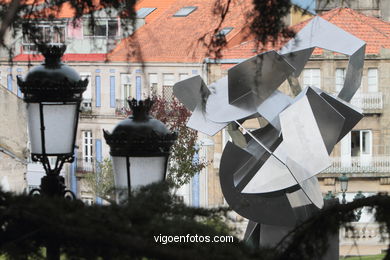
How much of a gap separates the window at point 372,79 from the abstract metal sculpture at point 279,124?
22707 millimetres

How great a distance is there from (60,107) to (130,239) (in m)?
2.59

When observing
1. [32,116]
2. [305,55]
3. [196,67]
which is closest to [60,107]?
[32,116]

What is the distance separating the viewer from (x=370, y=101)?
39312 millimetres

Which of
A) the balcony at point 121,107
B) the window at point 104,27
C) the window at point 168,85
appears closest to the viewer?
the window at point 104,27

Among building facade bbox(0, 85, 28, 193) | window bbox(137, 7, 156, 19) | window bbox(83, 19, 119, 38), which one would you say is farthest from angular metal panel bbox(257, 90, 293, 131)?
window bbox(137, 7, 156, 19)

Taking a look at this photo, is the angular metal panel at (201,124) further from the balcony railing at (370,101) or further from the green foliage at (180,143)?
the balcony railing at (370,101)

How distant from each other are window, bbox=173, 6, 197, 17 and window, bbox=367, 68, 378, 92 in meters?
6.31

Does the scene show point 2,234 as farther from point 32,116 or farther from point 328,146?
point 328,146

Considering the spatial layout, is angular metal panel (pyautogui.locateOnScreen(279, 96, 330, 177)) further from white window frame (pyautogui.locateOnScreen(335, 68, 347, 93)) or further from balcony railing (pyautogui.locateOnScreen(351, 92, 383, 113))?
white window frame (pyautogui.locateOnScreen(335, 68, 347, 93))

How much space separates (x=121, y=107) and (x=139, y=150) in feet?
118

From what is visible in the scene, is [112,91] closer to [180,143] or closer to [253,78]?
[180,143]

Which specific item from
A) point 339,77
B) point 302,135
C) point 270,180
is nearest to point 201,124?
point 270,180

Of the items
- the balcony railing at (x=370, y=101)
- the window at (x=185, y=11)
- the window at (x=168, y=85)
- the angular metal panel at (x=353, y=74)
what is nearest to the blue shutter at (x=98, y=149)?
the window at (x=168, y=85)

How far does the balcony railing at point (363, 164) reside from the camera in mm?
39062
